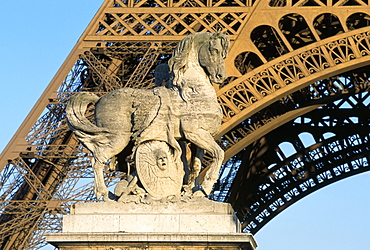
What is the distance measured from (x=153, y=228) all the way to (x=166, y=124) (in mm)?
1153

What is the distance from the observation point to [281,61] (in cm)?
2847

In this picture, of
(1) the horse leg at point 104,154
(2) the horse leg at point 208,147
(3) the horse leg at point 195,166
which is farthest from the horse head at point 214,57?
(1) the horse leg at point 104,154

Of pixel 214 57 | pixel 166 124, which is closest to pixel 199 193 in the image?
pixel 166 124

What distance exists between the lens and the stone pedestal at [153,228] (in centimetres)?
1134

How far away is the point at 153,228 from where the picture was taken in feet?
37.9

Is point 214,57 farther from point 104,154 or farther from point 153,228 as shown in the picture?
point 153,228

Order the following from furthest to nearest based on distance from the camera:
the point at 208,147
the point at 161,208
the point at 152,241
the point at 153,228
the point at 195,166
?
the point at 195,166, the point at 208,147, the point at 161,208, the point at 153,228, the point at 152,241

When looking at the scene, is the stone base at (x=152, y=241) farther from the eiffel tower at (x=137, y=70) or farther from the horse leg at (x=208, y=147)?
the eiffel tower at (x=137, y=70)

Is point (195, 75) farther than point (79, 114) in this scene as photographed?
No

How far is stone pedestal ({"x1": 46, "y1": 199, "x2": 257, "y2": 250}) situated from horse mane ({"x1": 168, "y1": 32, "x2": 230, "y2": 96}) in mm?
1350

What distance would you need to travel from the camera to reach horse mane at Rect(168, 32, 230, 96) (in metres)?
12.2

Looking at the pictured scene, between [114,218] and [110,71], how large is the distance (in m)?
17.3

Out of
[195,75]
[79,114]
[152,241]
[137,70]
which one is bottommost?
[152,241]

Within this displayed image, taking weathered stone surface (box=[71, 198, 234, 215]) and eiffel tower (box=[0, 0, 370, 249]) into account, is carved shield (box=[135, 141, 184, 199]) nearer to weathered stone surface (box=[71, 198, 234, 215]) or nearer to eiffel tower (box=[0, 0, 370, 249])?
weathered stone surface (box=[71, 198, 234, 215])
